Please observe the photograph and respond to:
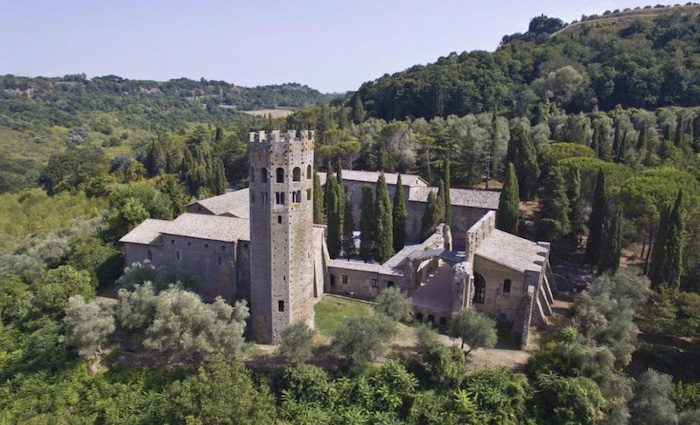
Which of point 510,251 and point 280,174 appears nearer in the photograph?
point 280,174

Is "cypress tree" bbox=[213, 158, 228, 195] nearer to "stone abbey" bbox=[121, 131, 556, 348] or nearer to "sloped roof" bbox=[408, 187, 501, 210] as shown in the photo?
"stone abbey" bbox=[121, 131, 556, 348]

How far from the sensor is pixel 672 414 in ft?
80.6

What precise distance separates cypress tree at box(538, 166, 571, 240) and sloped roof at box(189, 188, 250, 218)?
26464mm

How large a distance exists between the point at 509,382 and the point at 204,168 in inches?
1958

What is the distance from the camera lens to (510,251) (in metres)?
36.5

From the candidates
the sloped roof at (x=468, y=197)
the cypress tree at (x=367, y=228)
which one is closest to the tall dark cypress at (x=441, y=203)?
the sloped roof at (x=468, y=197)

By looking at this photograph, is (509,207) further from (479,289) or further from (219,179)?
(219,179)

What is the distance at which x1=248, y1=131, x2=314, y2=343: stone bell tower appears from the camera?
3030cm

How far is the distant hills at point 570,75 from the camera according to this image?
294ft

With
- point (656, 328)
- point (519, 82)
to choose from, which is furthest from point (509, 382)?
point (519, 82)

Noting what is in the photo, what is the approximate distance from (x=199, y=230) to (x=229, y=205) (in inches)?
346

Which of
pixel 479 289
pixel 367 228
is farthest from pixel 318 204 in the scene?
pixel 479 289

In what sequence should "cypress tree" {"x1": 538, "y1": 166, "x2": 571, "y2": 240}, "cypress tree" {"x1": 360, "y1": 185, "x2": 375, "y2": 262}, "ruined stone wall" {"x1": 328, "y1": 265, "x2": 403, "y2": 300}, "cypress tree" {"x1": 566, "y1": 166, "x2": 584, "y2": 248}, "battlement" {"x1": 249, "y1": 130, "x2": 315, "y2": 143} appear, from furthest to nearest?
"cypress tree" {"x1": 566, "y1": 166, "x2": 584, "y2": 248} < "cypress tree" {"x1": 360, "y1": 185, "x2": 375, "y2": 262} < "cypress tree" {"x1": 538, "y1": 166, "x2": 571, "y2": 240} < "ruined stone wall" {"x1": 328, "y1": 265, "x2": 403, "y2": 300} < "battlement" {"x1": 249, "y1": 130, "x2": 315, "y2": 143}

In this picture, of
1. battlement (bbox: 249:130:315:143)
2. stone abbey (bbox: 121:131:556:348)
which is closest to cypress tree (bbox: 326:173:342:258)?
stone abbey (bbox: 121:131:556:348)
